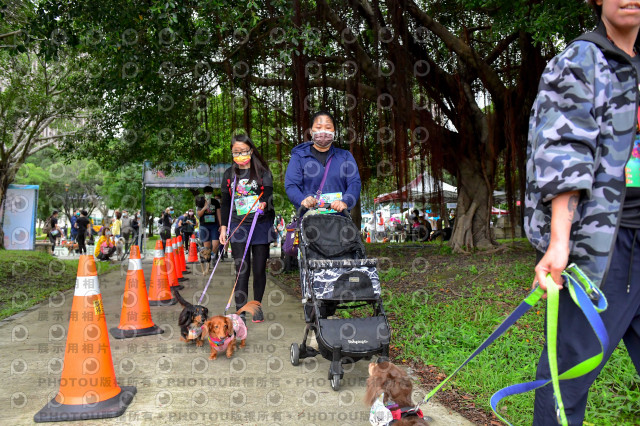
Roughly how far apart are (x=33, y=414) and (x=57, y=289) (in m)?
5.59

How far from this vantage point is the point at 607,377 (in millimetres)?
3010

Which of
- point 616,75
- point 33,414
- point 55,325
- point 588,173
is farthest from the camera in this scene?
point 55,325

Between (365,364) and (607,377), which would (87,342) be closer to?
(365,364)

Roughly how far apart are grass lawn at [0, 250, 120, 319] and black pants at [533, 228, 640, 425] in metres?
5.80

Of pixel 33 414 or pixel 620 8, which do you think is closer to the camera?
pixel 620 8

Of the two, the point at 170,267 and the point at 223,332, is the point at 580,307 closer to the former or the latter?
the point at 223,332

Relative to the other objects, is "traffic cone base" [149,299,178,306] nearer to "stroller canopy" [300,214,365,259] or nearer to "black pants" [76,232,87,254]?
"stroller canopy" [300,214,365,259]

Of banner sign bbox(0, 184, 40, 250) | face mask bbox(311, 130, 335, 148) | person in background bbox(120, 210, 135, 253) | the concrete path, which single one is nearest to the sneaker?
the concrete path

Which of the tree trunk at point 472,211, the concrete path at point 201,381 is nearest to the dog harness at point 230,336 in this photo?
the concrete path at point 201,381

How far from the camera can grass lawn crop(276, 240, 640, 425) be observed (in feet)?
9.04

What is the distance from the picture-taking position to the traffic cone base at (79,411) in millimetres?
2594

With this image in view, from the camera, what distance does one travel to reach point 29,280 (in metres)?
8.45

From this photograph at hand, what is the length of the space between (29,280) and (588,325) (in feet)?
30.5

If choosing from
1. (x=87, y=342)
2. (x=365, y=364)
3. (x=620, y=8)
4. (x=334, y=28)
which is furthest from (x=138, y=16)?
(x=620, y=8)
